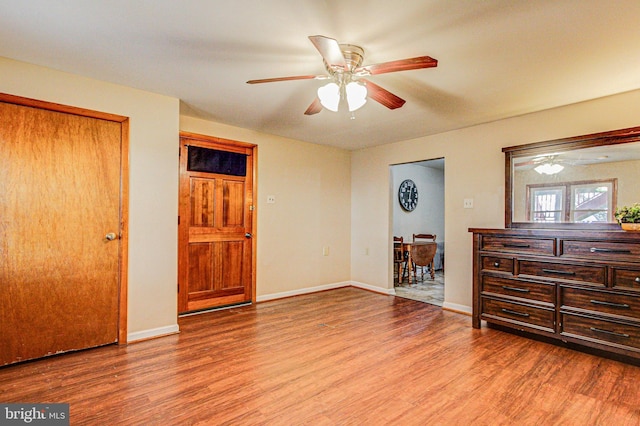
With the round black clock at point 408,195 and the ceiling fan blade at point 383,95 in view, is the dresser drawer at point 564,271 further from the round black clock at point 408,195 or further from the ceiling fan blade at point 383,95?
the round black clock at point 408,195

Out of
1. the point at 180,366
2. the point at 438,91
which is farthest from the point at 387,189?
the point at 180,366

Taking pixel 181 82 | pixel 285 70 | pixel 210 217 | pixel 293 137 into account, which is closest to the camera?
pixel 285 70

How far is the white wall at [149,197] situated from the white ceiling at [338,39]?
0.15 metres

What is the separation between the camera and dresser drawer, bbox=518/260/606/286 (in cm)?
254

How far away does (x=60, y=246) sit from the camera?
8.15 feet

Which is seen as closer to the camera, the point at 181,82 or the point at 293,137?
the point at 181,82

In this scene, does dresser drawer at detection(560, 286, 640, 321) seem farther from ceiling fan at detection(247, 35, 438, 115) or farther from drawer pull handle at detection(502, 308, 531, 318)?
ceiling fan at detection(247, 35, 438, 115)

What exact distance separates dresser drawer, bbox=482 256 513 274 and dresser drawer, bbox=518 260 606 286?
86 millimetres

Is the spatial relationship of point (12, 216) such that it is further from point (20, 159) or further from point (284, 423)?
point (284, 423)

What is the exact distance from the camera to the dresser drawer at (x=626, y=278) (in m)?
2.37

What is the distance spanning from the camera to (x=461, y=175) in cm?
384

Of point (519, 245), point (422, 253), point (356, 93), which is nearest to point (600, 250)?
point (519, 245)

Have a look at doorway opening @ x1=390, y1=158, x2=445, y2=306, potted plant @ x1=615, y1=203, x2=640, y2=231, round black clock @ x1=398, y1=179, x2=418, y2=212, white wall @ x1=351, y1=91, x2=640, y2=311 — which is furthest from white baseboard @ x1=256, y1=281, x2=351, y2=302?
potted plant @ x1=615, y1=203, x2=640, y2=231

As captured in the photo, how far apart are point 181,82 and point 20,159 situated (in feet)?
4.19
